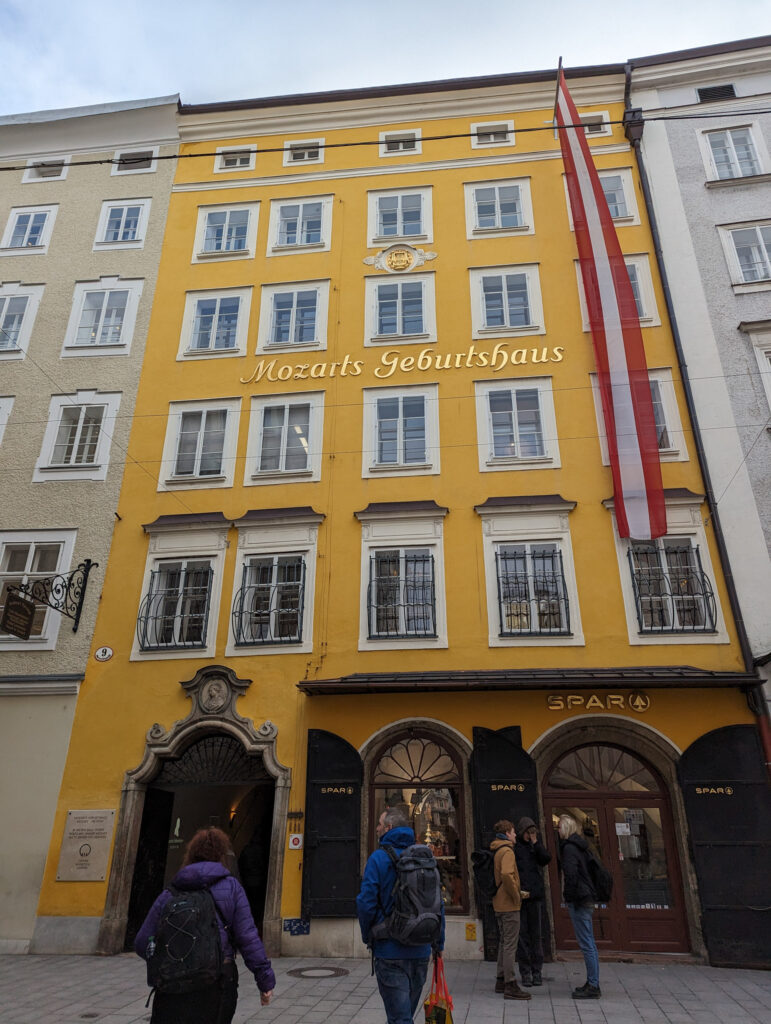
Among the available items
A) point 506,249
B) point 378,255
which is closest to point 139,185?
point 378,255

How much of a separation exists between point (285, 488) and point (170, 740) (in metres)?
5.51

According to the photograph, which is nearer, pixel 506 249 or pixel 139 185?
pixel 506 249

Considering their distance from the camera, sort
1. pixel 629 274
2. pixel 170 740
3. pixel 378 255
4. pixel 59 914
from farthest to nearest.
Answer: pixel 378 255
pixel 629 274
pixel 170 740
pixel 59 914

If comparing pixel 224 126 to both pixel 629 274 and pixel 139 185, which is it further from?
pixel 629 274

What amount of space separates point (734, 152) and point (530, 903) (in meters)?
18.0

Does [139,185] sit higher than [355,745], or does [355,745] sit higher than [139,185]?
[139,185]

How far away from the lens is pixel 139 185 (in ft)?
65.4

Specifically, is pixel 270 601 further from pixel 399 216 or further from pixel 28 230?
pixel 28 230

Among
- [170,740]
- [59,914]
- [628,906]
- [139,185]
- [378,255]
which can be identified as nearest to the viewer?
[628,906]

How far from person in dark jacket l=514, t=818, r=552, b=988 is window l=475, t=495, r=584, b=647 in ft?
13.4

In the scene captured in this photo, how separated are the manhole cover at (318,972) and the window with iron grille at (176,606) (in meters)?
5.89

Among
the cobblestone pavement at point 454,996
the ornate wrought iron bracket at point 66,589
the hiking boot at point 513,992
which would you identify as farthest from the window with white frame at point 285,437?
the hiking boot at point 513,992

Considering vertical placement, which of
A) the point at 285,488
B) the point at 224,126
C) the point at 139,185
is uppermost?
the point at 224,126

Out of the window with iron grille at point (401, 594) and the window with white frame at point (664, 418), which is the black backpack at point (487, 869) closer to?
the window with iron grille at point (401, 594)
